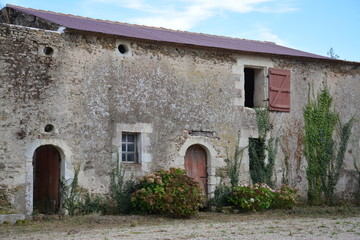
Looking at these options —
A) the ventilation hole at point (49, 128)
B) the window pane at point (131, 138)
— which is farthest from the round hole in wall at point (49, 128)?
the window pane at point (131, 138)

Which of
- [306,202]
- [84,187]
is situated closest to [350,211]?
[306,202]

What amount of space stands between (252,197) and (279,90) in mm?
3470

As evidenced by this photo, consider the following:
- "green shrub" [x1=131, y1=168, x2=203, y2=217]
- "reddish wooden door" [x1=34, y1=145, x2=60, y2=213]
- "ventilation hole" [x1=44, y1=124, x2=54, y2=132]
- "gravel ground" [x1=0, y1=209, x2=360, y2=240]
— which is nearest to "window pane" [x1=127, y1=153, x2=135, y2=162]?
"green shrub" [x1=131, y1=168, x2=203, y2=217]

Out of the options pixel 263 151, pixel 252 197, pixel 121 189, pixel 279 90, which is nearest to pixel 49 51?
→ pixel 121 189

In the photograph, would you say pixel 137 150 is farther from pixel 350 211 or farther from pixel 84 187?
pixel 350 211

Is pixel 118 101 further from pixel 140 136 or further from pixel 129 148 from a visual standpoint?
pixel 129 148

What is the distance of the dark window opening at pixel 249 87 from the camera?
1834 centimetres

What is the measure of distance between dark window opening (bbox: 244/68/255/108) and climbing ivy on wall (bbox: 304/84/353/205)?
1.75 m

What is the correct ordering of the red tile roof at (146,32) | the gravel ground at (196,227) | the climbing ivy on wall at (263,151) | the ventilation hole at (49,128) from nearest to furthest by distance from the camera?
1. the gravel ground at (196,227)
2. the ventilation hole at (49,128)
3. the red tile roof at (146,32)
4. the climbing ivy on wall at (263,151)

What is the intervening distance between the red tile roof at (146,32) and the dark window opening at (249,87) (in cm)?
83

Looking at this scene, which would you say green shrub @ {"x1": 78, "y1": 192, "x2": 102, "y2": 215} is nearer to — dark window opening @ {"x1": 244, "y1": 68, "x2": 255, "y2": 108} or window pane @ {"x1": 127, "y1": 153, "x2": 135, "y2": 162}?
window pane @ {"x1": 127, "y1": 153, "x2": 135, "y2": 162}

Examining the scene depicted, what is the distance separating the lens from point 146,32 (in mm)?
16141

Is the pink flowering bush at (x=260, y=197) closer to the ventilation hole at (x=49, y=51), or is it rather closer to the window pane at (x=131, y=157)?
the window pane at (x=131, y=157)

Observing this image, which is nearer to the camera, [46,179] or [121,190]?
[121,190]
